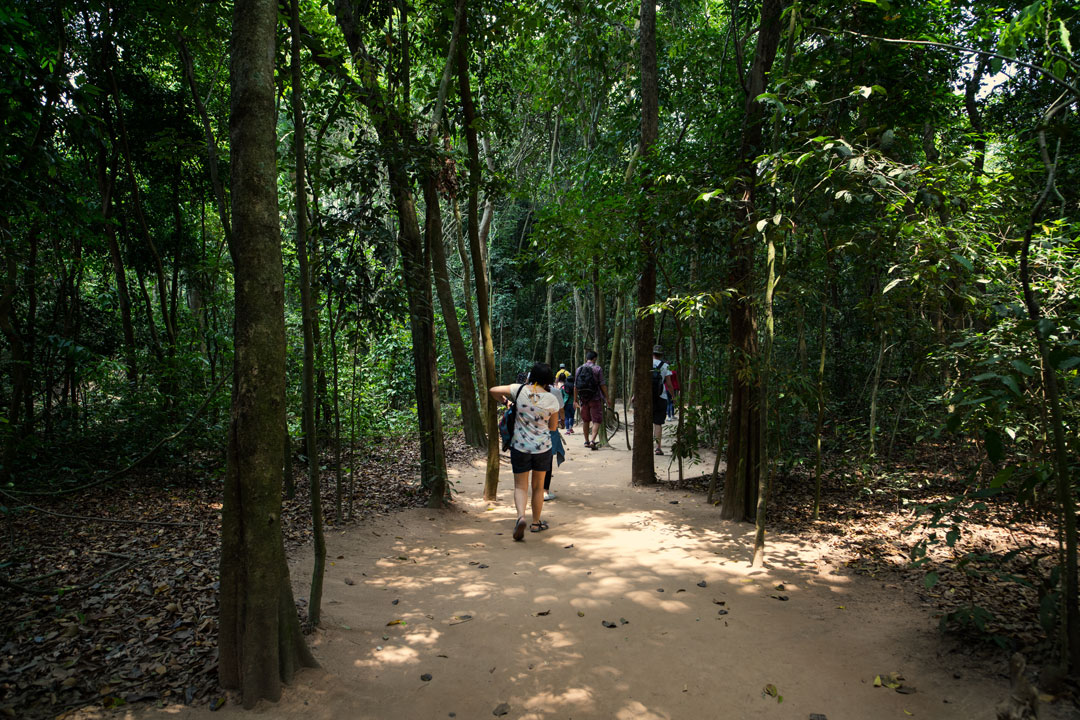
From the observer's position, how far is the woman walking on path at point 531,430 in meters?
5.83

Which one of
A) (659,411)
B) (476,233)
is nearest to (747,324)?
(476,233)

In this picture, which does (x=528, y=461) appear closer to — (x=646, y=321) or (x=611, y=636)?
(x=611, y=636)

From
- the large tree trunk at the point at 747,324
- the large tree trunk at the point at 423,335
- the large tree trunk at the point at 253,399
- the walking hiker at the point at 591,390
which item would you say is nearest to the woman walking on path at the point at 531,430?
the large tree trunk at the point at 423,335

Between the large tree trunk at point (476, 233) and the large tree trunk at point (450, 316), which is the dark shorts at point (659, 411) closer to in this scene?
the large tree trunk at point (450, 316)

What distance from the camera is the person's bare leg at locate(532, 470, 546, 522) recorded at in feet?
19.7

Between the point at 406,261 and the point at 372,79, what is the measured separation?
1.84m

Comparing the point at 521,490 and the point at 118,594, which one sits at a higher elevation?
the point at 521,490

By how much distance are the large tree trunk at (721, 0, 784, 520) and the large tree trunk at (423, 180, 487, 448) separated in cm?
331

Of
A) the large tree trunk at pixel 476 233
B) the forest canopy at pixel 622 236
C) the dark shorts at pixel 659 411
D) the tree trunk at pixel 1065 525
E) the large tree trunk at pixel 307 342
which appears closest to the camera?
the tree trunk at pixel 1065 525

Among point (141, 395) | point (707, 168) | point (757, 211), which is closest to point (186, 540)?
point (141, 395)

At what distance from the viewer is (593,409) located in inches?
440

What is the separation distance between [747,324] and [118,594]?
5824 mm

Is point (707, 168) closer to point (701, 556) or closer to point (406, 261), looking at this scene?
point (406, 261)

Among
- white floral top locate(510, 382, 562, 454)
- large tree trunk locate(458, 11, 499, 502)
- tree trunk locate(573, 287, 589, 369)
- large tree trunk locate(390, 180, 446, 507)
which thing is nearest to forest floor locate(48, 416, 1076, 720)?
large tree trunk locate(390, 180, 446, 507)
